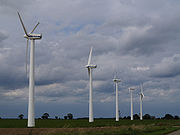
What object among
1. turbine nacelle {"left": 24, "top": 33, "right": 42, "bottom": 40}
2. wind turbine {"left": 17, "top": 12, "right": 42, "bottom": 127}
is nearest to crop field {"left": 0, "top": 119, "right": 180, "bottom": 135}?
wind turbine {"left": 17, "top": 12, "right": 42, "bottom": 127}

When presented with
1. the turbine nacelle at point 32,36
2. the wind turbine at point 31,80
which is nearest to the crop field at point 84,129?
the wind turbine at point 31,80

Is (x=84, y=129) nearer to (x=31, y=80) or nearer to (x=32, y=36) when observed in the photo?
(x=31, y=80)

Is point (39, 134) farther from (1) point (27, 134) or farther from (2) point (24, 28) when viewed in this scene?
(2) point (24, 28)

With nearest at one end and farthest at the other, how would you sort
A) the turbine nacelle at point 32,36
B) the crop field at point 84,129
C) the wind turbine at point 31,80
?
the crop field at point 84,129
the wind turbine at point 31,80
the turbine nacelle at point 32,36

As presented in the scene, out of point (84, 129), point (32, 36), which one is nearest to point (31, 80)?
point (32, 36)

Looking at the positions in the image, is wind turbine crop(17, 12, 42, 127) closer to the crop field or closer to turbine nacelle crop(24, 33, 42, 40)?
turbine nacelle crop(24, 33, 42, 40)

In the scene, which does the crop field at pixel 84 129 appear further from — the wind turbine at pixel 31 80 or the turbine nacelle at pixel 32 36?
the turbine nacelle at pixel 32 36

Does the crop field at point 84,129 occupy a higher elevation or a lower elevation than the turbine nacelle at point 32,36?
lower

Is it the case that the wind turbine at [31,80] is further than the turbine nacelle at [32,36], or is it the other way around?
the turbine nacelle at [32,36]

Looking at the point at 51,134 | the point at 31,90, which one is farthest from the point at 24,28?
the point at 51,134

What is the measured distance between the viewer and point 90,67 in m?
81.7

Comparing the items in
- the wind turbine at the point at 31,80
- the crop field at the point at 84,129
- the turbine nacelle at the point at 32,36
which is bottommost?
the crop field at the point at 84,129

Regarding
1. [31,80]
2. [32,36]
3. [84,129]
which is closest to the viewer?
[84,129]

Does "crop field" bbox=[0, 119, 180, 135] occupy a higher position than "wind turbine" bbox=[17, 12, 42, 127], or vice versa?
"wind turbine" bbox=[17, 12, 42, 127]
